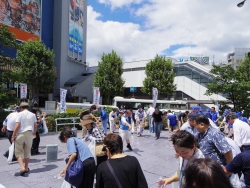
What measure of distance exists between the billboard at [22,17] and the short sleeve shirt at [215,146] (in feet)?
97.0

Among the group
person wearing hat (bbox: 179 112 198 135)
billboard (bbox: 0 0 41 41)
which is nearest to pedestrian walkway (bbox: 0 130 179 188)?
person wearing hat (bbox: 179 112 198 135)

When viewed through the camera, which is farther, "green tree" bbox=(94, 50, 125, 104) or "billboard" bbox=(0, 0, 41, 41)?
"green tree" bbox=(94, 50, 125, 104)

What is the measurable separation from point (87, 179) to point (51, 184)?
72.3 inches

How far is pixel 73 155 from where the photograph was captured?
9.67 ft

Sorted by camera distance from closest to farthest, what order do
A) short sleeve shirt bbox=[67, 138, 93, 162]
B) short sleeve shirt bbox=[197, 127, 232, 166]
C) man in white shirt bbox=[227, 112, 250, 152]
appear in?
short sleeve shirt bbox=[197, 127, 232, 166]
short sleeve shirt bbox=[67, 138, 93, 162]
man in white shirt bbox=[227, 112, 250, 152]

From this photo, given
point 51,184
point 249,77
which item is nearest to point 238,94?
point 249,77

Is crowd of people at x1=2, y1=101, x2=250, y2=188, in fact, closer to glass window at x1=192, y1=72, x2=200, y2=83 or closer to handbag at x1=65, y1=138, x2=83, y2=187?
handbag at x1=65, y1=138, x2=83, y2=187

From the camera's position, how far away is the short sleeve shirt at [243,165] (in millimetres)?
2076

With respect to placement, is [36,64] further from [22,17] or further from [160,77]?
[160,77]

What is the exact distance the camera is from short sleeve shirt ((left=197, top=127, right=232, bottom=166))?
2541mm

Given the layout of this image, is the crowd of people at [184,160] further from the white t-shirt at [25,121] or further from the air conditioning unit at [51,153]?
the air conditioning unit at [51,153]

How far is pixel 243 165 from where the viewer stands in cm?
210

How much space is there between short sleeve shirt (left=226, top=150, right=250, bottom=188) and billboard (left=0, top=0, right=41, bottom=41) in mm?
30043

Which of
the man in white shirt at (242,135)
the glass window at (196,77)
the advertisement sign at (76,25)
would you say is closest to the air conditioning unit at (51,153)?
the man in white shirt at (242,135)
